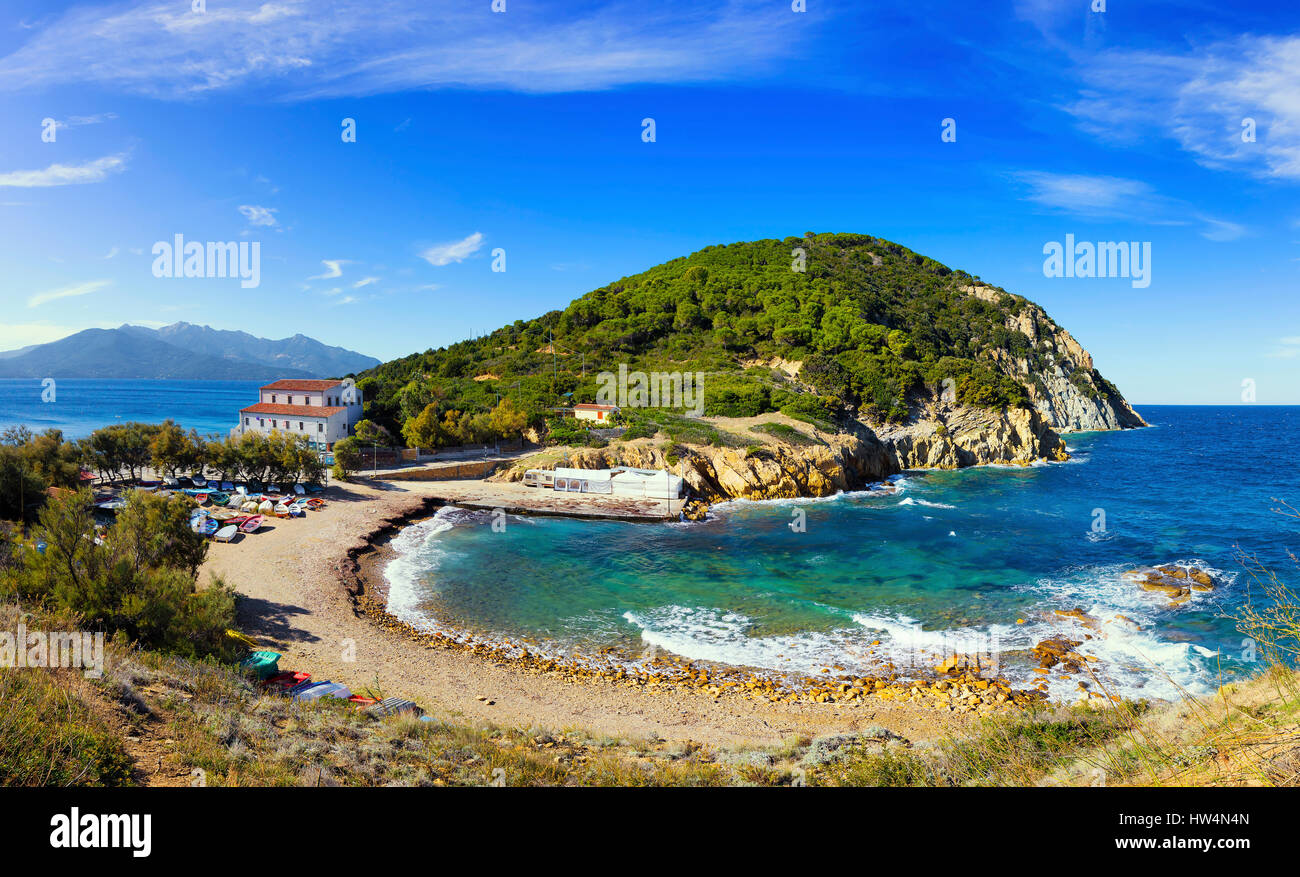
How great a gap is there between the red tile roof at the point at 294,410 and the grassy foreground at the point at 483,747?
1367 inches

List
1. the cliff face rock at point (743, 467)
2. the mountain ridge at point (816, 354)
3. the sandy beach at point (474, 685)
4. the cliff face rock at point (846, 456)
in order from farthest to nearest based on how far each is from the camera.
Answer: the mountain ridge at point (816, 354), the cliff face rock at point (846, 456), the cliff face rock at point (743, 467), the sandy beach at point (474, 685)

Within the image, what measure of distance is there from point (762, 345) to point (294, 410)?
43.4 m

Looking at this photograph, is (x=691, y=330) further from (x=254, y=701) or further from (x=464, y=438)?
(x=254, y=701)

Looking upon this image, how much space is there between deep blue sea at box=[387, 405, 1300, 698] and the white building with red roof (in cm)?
1581

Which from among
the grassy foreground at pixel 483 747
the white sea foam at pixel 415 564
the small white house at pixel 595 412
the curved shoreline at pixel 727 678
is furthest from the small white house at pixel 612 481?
the grassy foreground at pixel 483 747

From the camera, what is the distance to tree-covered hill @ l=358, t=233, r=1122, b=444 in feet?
160

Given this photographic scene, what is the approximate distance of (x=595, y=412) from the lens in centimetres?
4619

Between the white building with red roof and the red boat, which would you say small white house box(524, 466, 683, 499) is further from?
the red boat

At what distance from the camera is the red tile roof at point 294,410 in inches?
1607

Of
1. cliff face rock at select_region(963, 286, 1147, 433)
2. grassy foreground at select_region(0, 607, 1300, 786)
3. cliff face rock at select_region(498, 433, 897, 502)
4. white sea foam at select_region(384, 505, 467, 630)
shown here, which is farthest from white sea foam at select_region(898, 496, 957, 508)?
cliff face rock at select_region(963, 286, 1147, 433)

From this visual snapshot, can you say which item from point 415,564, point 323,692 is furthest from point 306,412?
point 323,692

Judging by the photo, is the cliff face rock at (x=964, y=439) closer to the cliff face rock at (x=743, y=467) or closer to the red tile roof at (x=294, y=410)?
the cliff face rock at (x=743, y=467)
